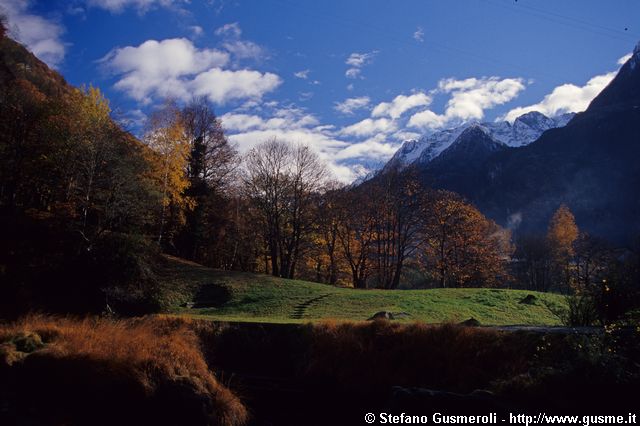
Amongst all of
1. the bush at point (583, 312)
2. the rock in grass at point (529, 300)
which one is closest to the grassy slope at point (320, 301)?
the rock in grass at point (529, 300)

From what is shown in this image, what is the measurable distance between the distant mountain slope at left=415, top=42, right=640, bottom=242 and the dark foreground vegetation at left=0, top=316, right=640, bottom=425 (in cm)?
12124

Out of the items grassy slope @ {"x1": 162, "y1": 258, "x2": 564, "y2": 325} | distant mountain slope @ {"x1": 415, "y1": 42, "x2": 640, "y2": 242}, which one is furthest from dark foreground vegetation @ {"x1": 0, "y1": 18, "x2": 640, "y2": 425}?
distant mountain slope @ {"x1": 415, "y1": 42, "x2": 640, "y2": 242}

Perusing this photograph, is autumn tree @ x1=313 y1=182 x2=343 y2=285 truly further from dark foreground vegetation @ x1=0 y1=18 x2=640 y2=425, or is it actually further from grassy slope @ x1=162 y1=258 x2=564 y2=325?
grassy slope @ x1=162 y1=258 x2=564 y2=325

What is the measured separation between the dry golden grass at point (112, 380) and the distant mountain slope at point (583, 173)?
127164 millimetres

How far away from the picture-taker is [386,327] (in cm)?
1733


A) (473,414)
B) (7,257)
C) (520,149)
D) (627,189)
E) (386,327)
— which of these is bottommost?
(473,414)

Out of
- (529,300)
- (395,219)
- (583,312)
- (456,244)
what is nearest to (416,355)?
(583,312)

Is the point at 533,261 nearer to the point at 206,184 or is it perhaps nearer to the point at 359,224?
the point at 359,224

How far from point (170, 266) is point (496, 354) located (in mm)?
29072

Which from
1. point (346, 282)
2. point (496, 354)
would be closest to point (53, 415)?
point (496, 354)

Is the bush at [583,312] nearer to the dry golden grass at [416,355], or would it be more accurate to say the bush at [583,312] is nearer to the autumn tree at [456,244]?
the dry golden grass at [416,355]

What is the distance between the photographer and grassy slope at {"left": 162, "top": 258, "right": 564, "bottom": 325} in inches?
1017

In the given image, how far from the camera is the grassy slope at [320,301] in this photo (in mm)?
25844

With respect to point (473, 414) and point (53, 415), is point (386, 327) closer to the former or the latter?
point (473, 414)
